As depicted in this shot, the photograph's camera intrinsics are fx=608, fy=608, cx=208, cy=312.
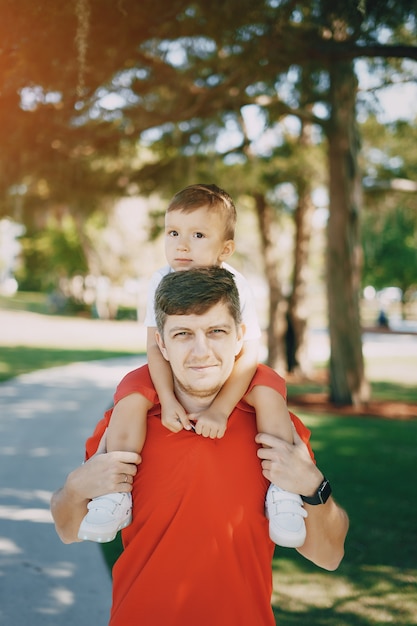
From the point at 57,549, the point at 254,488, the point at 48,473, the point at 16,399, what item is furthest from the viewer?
the point at 16,399

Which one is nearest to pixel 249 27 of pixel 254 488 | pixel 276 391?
pixel 276 391

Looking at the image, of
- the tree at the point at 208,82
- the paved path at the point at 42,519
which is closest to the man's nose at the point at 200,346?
the tree at the point at 208,82

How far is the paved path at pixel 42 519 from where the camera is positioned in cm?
356

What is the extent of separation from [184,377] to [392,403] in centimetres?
946

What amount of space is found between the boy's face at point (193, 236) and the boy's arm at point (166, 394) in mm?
511

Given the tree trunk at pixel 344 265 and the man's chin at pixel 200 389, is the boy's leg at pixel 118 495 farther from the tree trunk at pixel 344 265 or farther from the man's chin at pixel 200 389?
the tree trunk at pixel 344 265

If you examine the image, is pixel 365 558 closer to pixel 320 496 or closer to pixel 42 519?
pixel 42 519

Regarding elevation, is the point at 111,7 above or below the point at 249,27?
below

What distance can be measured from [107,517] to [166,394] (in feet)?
1.37

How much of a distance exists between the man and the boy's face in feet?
2.57

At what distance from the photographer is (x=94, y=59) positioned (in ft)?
16.7

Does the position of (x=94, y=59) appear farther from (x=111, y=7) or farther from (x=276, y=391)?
(x=276, y=391)

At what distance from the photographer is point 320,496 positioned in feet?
6.13

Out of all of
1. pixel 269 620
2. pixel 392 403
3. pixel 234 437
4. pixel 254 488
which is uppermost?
pixel 234 437
